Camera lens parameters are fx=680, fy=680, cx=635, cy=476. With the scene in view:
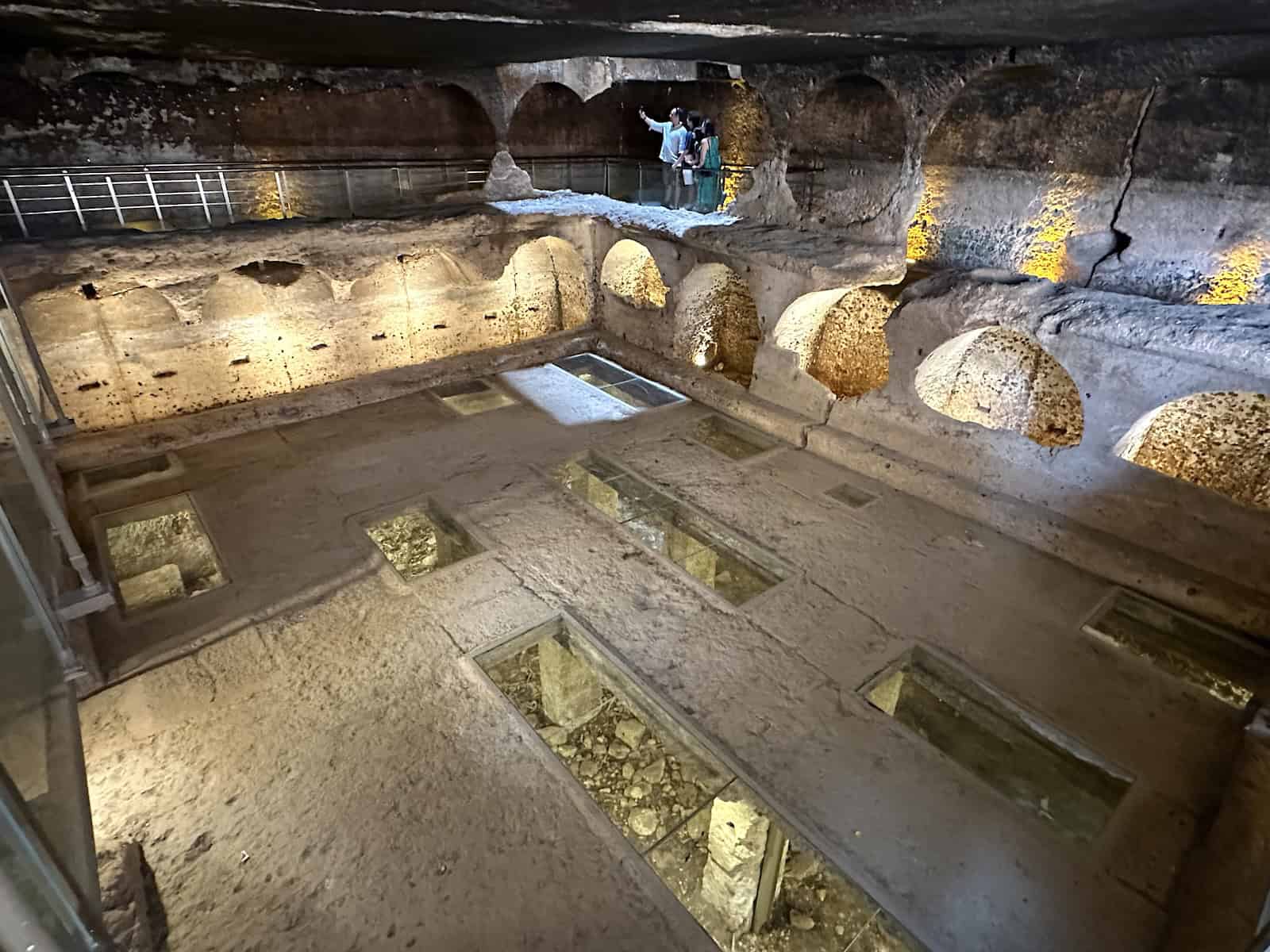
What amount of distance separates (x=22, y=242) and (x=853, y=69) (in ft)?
28.1

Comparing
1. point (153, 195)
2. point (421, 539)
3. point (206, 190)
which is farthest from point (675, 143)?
point (421, 539)

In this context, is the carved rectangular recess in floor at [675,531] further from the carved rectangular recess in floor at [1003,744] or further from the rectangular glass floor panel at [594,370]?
the rectangular glass floor panel at [594,370]

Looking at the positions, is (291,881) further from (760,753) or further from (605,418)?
(605,418)

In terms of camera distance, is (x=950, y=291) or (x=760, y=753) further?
(x=950, y=291)

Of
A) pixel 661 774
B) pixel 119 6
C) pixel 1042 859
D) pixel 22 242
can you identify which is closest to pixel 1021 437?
pixel 1042 859

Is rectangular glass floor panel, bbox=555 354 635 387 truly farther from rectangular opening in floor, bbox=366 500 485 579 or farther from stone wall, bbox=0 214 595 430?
rectangular opening in floor, bbox=366 500 485 579

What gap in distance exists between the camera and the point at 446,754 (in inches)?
153

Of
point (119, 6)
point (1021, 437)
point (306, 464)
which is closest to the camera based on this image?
point (119, 6)

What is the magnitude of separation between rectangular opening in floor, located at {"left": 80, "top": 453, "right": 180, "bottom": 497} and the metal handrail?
7.49ft

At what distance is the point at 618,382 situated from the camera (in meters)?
9.02

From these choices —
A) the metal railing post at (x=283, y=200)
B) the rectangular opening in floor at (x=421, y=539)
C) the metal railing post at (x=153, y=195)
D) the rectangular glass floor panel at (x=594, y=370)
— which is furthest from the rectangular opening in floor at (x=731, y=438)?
the metal railing post at (x=283, y=200)

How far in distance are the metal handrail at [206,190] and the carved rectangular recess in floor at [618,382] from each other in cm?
317

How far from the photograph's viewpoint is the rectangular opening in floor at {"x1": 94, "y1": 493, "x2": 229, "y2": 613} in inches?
216

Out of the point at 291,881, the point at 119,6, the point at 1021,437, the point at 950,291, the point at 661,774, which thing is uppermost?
the point at 119,6
